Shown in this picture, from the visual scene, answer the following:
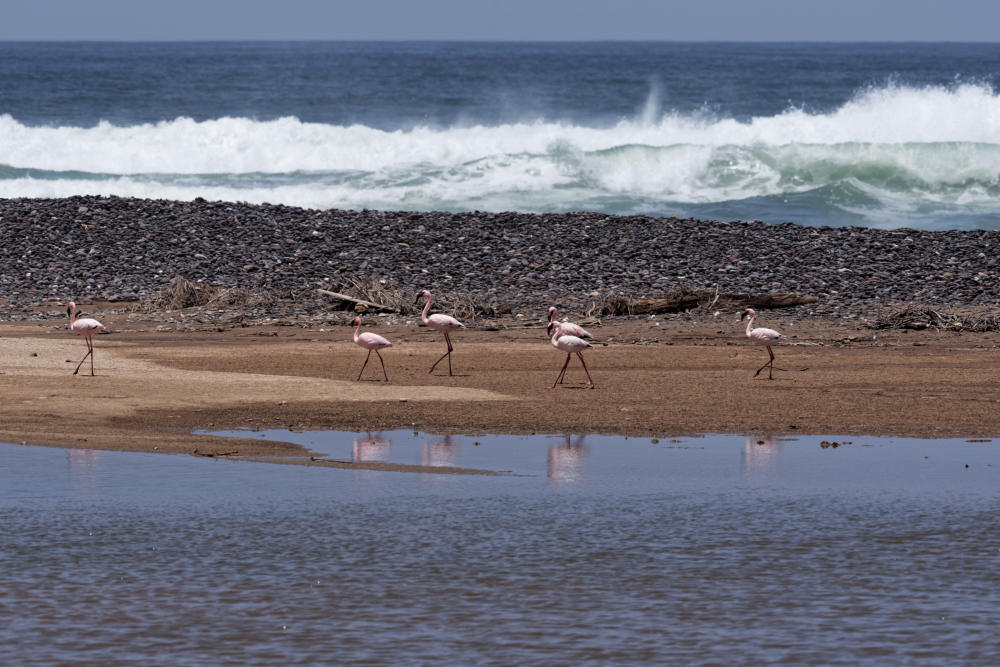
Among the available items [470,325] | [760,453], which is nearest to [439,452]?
[760,453]

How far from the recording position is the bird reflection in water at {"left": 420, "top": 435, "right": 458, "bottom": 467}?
456 inches

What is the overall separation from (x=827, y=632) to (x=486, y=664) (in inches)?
68.5

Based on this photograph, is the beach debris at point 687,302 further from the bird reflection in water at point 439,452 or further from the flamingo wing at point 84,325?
the bird reflection in water at point 439,452

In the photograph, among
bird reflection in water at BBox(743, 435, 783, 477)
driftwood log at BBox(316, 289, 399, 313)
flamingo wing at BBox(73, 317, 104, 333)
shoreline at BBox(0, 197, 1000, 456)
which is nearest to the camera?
bird reflection in water at BBox(743, 435, 783, 477)

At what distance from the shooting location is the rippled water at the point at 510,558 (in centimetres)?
706

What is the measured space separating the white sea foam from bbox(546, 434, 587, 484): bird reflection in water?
2532 centimetres

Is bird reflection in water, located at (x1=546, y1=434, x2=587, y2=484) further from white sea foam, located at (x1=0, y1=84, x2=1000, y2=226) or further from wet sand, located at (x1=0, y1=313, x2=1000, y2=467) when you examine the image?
white sea foam, located at (x1=0, y1=84, x2=1000, y2=226)

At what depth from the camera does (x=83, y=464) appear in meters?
11.3

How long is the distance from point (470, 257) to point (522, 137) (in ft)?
130

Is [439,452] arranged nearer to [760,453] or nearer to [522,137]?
[760,453]

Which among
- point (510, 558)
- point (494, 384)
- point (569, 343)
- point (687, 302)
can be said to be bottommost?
point (510, 558)

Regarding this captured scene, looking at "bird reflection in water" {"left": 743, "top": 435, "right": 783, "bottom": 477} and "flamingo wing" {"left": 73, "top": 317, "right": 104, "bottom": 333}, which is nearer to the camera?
"bird reflection in water" {"left": 743, "top": 435, "right": 783, "bottom": 477}

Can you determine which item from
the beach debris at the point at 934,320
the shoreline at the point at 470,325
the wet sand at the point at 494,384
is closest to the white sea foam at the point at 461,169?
the shoreline at the point at 470,325

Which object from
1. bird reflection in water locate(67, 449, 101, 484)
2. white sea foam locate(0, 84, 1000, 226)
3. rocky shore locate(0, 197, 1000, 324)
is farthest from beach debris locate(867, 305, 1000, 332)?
white sea foam locate(0, 84, 1000, 226)
